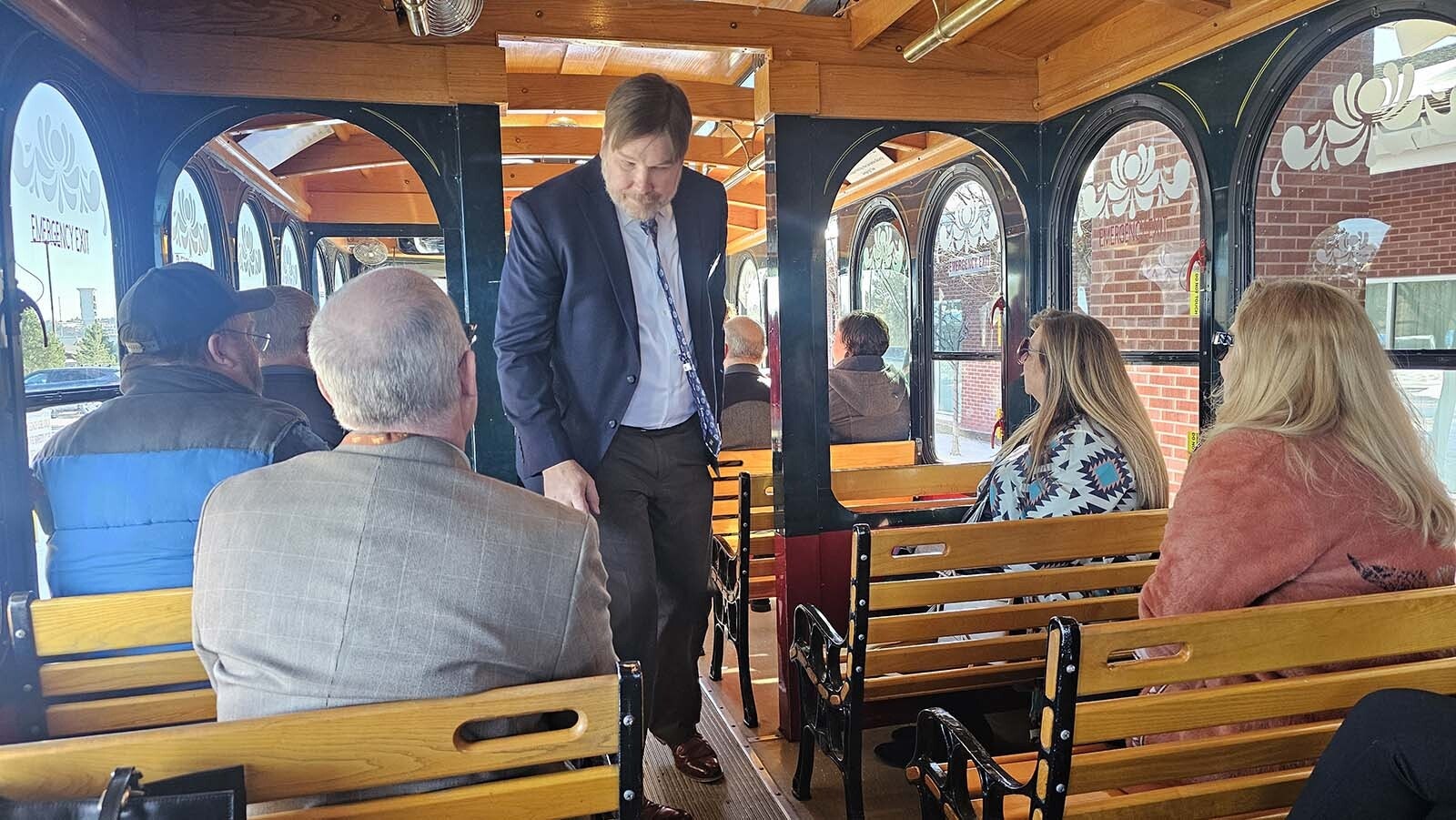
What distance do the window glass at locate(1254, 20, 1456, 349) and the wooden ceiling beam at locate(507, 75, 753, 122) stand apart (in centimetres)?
218

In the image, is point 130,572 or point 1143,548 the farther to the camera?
point 1143,548

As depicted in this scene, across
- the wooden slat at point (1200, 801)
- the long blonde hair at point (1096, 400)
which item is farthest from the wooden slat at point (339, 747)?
the long blonde hair at point (1096, 400)

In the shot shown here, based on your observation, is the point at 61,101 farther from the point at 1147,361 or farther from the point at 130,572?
the point at 1147,361

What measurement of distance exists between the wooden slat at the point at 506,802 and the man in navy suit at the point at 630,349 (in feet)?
3.37

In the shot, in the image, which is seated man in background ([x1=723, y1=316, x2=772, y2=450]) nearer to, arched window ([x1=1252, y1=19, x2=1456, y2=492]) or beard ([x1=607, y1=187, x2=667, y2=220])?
beard ([x1=607, y1=187, x2=667, y2=220])

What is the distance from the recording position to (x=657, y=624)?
265 cm

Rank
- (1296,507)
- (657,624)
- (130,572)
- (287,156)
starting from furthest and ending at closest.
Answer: (287,156) < (657,624) < (130,572) < (1296,507)

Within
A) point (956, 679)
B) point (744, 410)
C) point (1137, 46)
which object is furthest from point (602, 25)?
point (956, 679)

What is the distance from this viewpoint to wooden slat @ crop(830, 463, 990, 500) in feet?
11.4

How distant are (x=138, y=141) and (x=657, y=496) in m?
1.94

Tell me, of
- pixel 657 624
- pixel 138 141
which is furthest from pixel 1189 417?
pixel 138 141

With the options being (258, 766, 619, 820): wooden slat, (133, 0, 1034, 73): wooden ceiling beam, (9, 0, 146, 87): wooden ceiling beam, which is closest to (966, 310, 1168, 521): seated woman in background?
(133, 0, 1034, 73): wooden ceiling beam

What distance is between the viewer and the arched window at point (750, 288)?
930 centimetres

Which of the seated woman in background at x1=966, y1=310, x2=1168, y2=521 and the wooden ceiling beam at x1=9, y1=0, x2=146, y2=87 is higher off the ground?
the wooden ceiling beam at x1=9, y1=0, x2=146, y2=87
